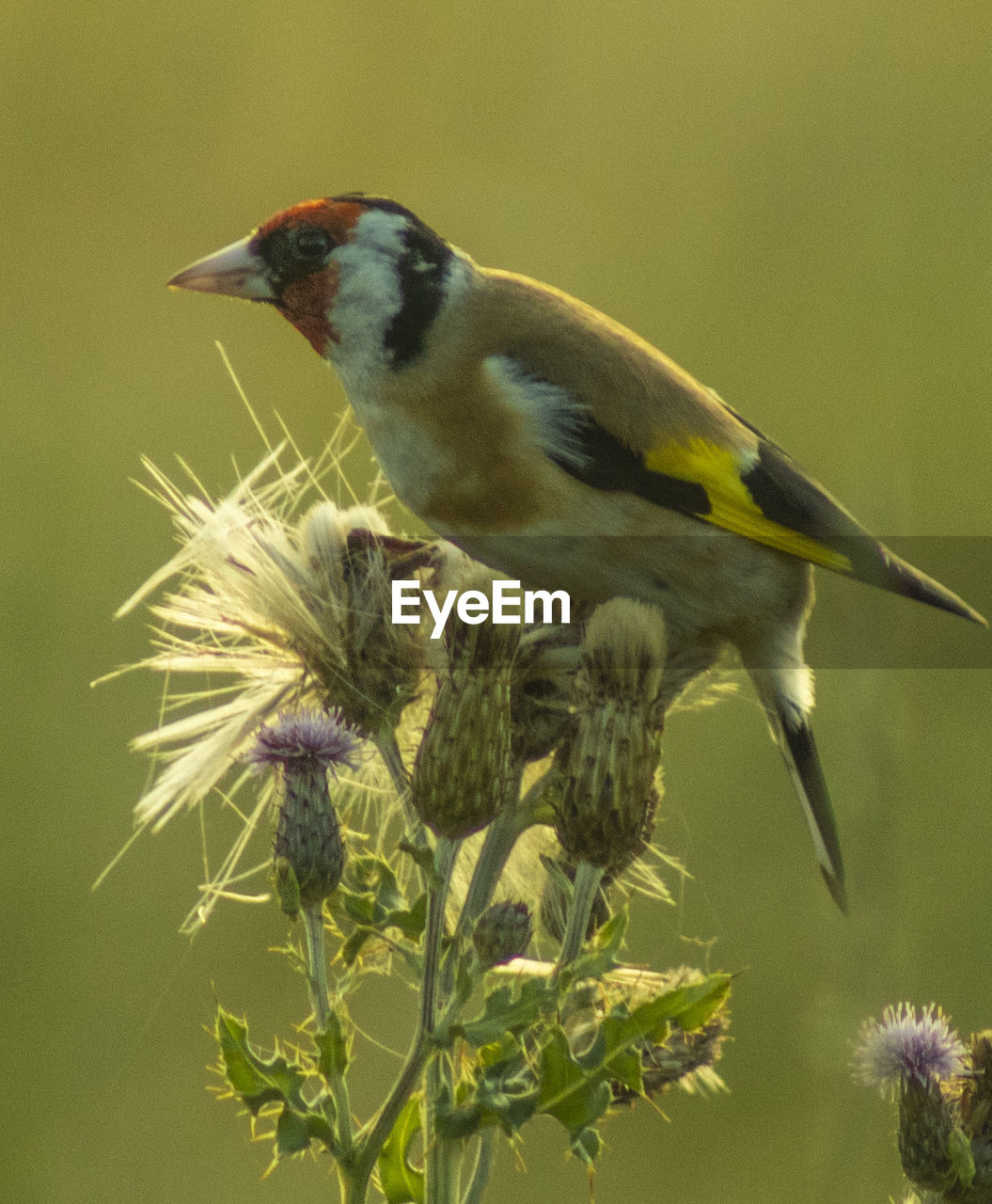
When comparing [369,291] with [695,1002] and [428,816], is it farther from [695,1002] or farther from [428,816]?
[695,1002]

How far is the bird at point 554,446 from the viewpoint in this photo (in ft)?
6.75

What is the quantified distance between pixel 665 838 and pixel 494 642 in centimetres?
64

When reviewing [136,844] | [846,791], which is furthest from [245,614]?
[136,844]

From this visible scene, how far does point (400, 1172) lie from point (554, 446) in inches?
38.4

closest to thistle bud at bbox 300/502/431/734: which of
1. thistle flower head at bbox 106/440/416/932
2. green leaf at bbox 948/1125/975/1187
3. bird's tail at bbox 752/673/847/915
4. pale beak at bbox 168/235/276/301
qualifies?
thistle flower head at bbox 106/440/416/932

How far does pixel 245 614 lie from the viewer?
6.70 ft

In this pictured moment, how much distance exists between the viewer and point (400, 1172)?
1.56m

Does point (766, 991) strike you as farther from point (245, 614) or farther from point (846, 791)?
point (245, 614)

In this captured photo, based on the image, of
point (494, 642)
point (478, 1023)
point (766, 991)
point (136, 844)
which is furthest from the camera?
point (136, 844)

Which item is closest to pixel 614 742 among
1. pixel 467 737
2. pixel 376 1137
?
pixel 467 737

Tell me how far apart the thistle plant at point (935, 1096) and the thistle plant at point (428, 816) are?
195mm

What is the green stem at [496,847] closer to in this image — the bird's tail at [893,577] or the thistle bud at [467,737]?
the thistle bud at [467,737]

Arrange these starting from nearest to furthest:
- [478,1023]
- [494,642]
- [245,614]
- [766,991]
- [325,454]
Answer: [478,1023] → [494,642] → [245,614] → [325,454] → [766,991]

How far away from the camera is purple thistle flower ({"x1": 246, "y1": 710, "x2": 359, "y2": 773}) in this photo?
69.1 inches
